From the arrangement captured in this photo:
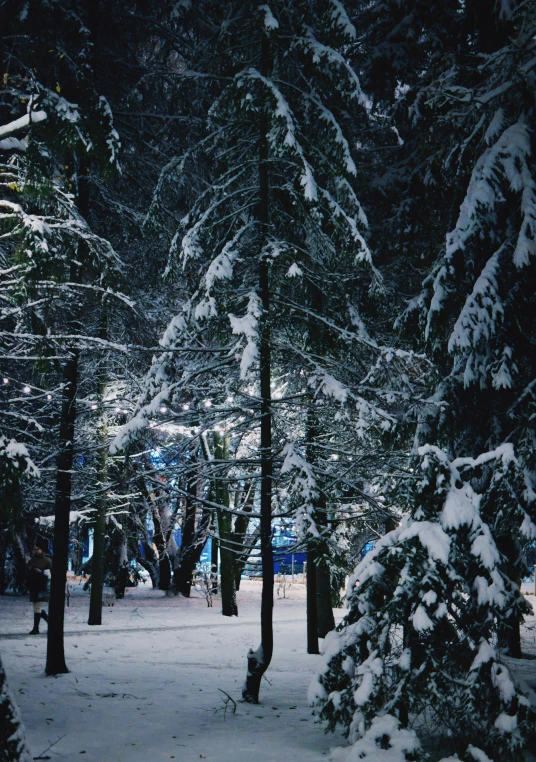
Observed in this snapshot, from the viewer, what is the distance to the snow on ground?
6.69 m

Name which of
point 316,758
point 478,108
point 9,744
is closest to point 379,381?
point 478,108

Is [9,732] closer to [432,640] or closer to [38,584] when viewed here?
[432,640]

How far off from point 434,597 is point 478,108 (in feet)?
17.5

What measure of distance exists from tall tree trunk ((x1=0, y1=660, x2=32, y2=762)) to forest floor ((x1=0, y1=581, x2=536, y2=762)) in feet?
5.18

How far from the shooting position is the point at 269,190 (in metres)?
9.85

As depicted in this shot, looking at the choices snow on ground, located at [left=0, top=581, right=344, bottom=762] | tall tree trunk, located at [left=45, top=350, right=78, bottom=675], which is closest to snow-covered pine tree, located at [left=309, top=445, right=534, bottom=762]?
snow on ground, located at [left=0, top=581, right=344, bottom=762]

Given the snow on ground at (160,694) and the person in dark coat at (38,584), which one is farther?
the person in dark coat at (38,584)

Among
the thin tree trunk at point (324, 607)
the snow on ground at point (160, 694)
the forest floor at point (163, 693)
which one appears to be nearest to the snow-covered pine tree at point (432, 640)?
the forest floor at point (163, 693)

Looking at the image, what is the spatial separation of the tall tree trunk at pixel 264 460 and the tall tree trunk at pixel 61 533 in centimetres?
304

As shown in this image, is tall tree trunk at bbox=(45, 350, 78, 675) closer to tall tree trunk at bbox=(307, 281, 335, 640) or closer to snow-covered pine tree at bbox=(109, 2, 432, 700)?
snow-covered pine tree at bbox=(109, 2, 432, 700)

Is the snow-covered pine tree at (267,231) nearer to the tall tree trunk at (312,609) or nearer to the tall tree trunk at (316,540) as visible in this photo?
the tall tree trunk at (316,540)

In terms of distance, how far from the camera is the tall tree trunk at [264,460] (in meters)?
8.75

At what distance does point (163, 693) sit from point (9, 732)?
4827mm

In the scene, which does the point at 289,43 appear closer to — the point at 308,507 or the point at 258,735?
the point at 308,507
